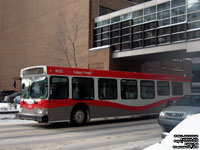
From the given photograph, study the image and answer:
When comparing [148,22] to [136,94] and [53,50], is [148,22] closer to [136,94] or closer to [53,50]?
[136,94]

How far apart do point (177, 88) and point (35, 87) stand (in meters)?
11.1

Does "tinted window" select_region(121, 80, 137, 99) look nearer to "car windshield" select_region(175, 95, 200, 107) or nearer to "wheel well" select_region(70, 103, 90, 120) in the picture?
"wheel well" select_region(70, 103, 90, 120)

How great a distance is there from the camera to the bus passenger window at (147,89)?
17188 mm

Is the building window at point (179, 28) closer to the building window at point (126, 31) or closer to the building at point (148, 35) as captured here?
the building at point (148, 35)

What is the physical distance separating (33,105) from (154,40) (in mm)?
14881

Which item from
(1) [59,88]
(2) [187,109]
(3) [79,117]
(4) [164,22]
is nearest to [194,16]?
(4) [164,22]

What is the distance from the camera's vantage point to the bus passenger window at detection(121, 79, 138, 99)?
15.9 metres

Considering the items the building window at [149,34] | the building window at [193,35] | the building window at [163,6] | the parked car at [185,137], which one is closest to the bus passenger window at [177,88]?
the building window at [193,35]

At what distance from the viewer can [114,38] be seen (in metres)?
28.4

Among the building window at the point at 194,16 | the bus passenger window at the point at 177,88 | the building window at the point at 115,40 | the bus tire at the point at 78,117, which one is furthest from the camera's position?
the building window at the point at 115,40

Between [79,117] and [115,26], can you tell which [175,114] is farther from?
[115,26]

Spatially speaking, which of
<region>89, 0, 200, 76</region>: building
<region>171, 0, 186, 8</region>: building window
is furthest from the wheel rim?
<region>171, 0, 186, 8</region>: building window

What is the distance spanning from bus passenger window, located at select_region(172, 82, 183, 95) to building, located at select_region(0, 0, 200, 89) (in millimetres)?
3094

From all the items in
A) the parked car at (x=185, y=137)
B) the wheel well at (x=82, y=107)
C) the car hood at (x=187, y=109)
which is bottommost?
the wheel well at (x=82, y=107)
